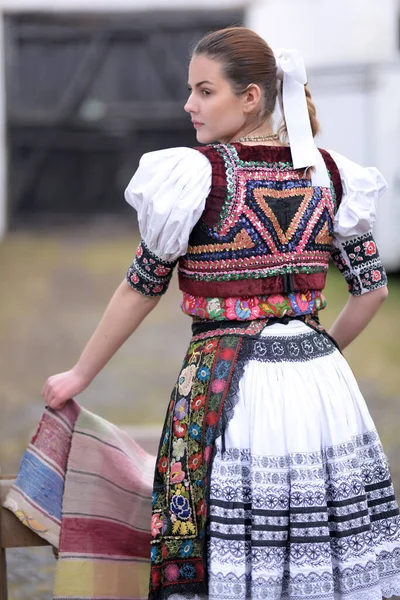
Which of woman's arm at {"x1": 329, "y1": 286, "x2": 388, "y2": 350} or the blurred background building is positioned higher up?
the blurred background building

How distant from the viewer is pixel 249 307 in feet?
6.82

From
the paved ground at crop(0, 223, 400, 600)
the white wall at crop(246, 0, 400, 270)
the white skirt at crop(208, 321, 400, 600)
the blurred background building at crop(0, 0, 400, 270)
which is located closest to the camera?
the white skirt at crop(208, 321, 400, 600)

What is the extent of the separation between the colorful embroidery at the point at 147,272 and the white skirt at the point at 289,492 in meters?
0.25

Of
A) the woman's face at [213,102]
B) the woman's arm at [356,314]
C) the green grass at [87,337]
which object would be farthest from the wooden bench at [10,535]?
the green grass at [87,337]

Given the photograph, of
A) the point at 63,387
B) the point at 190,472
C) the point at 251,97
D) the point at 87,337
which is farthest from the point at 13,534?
the point at 87,337

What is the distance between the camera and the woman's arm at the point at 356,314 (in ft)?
7.57

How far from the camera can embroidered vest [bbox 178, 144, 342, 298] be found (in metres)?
2.03

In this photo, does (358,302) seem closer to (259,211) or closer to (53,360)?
(259,211)

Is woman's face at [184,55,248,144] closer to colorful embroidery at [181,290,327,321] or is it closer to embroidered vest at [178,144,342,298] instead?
embroidered vest at [178,144,342,298]

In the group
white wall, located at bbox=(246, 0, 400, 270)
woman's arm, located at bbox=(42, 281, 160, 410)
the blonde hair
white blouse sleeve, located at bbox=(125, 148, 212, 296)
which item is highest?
white wall, located at bbox=(246, 0, 400, 270)

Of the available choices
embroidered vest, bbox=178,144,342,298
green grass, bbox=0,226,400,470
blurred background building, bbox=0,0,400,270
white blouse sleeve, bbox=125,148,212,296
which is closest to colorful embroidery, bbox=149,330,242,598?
embroidered vest, bbox=178,144,342,298

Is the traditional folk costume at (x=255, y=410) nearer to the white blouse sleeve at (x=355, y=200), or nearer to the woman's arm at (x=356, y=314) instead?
the white blouse sleeve at (x=355, y=200)

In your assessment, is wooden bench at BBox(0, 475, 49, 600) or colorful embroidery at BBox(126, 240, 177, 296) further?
wooden bench at BBox(0, 475, 49, 600)

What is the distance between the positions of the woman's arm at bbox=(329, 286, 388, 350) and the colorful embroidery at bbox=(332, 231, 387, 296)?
0.7 inches
